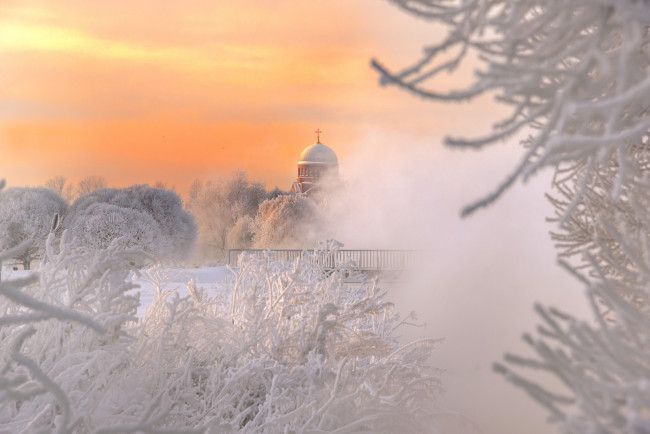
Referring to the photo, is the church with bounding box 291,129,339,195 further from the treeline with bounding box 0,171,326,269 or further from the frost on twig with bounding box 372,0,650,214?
the frost on twig with bounding box 372,0,650,214

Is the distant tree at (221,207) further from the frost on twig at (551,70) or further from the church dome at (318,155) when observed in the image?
the frost on twig at (551,70)

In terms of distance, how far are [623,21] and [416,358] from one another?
5.67 m

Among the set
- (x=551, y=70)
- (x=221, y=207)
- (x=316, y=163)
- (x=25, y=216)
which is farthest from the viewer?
(x=316, y=163)

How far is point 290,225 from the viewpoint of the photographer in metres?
38.7

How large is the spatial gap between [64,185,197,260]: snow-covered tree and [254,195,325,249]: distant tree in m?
8.00

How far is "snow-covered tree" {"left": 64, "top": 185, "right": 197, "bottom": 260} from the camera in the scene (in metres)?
27.3

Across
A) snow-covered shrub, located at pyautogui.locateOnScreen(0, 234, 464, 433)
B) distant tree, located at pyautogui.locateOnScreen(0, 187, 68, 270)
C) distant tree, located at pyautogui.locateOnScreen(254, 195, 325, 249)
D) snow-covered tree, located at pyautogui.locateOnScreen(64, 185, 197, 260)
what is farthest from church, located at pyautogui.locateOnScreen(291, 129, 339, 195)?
snow-covered shrub, located at pyautogui.locateOnScreen(0, 234, 464, 433)

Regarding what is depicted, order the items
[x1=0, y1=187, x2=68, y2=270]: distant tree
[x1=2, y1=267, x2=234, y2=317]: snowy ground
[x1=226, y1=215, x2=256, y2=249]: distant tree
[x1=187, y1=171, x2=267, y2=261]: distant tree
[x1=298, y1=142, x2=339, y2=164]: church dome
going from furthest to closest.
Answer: [x1=298, y1=142, x2=339, y2=164]: church dome → [x1=187, y1=171, x2=267, y2=261]: distant tree → [x1=226, y1=215, x2=256, y2=249]: distant tree → [x1=0, y1=187, x2=68, y2=270]: distant tree → [x1=2, y1=267, x2=234, y2=317]: snowy ground

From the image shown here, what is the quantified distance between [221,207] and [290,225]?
7341mm

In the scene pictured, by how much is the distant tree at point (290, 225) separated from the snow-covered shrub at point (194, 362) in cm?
3116

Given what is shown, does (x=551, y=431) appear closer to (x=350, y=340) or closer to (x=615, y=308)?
(x=350, y=340)

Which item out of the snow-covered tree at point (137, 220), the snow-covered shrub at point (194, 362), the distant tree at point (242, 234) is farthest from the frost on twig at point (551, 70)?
the distant tree at point (242, 234)

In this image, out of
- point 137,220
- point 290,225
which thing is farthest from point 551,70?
point 290,225

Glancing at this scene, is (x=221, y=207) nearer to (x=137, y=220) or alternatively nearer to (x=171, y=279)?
(x=137, y=220)
